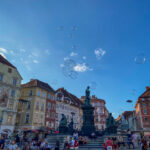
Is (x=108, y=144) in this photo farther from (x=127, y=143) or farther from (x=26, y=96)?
(x=26, y=96)

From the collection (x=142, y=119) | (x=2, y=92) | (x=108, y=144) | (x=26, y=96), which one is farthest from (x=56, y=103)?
(x=108, y=144)

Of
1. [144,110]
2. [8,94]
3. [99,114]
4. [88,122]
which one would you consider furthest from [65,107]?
[88,122]

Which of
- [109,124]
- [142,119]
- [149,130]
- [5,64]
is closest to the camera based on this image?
[109,124]

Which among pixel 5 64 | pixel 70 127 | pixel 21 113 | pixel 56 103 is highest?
pixel 5 64

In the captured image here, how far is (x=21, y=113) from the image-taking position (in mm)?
41094

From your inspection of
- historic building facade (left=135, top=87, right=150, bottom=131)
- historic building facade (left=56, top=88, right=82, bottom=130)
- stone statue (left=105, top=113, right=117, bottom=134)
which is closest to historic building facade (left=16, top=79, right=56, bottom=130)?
historic building facade (left=56, top=88, right=82, bottom=130)

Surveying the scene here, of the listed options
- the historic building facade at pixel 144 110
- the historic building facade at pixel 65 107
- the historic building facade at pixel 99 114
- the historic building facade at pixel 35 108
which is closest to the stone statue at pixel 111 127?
the historic building facade at pixel 35 108

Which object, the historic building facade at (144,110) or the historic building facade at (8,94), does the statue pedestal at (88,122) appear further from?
the historic building facade at (144,110)

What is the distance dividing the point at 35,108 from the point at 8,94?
8.42m

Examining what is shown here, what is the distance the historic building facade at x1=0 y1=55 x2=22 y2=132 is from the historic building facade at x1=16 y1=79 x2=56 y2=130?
9.23ft

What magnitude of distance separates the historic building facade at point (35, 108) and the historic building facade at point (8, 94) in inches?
111

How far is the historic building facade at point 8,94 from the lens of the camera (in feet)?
112

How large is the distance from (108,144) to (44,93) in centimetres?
3691

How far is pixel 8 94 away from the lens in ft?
120
